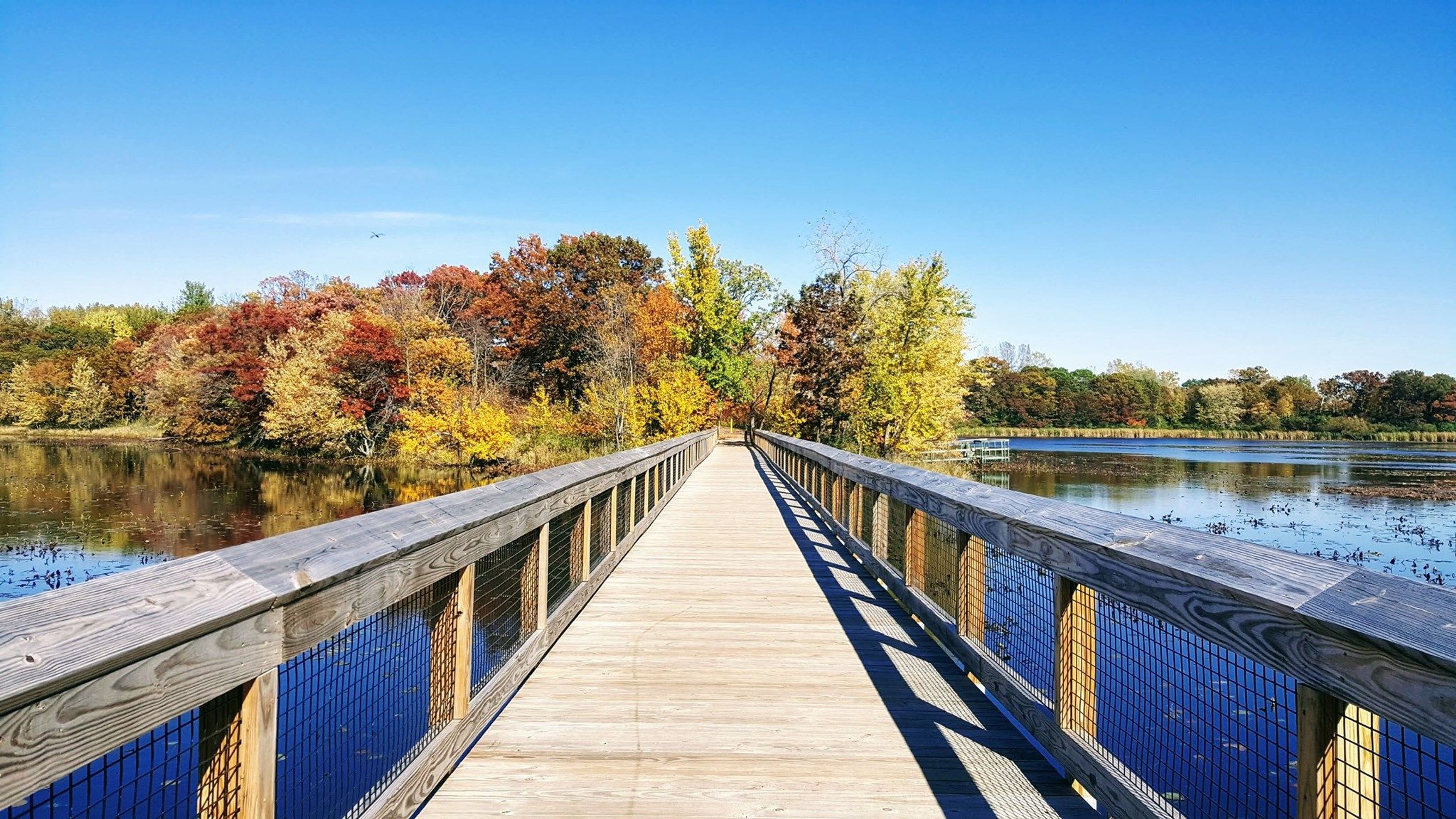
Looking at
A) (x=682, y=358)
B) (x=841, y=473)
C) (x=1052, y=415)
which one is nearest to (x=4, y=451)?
(x=682, y=358)

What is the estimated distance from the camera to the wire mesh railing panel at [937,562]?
17.4 feet

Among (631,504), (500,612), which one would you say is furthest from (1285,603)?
(631,504)

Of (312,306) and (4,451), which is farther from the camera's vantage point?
(312,306)

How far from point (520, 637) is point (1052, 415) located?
86.5 m

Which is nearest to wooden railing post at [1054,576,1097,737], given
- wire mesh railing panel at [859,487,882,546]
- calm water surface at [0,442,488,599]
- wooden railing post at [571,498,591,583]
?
wooden railing post at [571,498,591,583]

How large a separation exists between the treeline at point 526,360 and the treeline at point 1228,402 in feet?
109

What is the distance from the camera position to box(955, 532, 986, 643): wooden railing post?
3.78 metres

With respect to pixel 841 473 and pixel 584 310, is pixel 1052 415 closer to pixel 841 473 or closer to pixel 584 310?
pixel 584 310

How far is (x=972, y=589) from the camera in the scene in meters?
3.86

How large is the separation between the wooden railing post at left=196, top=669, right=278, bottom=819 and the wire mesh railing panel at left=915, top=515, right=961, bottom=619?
156 inches

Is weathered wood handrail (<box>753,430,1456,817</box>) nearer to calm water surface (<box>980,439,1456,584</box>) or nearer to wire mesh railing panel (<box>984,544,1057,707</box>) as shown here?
wire mesh railing panel (<box>984,544,1057,707</box>)

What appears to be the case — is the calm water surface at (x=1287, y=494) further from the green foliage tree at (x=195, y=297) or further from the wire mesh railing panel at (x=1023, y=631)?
the green foliage tree at (x=195, y=297)

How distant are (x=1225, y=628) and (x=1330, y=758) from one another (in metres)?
0.30

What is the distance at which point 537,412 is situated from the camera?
112 ft
